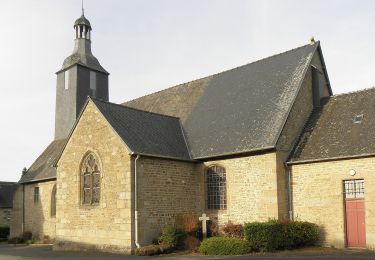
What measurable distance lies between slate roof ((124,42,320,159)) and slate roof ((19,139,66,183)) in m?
9.78

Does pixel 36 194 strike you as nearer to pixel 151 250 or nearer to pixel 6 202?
pixel 151 250

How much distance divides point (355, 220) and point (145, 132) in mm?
10284

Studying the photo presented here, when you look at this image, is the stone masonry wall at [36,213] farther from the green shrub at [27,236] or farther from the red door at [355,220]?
the red door at [355,220]

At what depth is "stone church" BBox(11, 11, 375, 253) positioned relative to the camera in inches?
744

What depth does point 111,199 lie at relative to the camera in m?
20.8

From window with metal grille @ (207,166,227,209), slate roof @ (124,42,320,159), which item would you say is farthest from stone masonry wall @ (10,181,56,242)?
window with metal grille @ (207,166,227,209)

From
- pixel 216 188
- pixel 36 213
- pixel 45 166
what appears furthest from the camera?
pixel 45 166

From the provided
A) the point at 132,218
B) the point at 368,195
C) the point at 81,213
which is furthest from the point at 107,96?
the point at 368,195

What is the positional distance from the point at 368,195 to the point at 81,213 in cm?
1311

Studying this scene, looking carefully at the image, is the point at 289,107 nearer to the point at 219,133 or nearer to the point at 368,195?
the point at 219,133

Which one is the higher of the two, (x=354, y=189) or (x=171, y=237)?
(x=354, y=189)

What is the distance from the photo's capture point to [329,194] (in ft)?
62.1

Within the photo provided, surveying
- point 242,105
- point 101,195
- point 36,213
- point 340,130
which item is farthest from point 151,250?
point 36,213

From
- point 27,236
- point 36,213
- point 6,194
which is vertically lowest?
point 27,236
